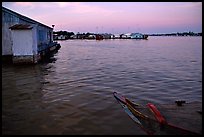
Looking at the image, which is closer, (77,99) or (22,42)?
(77,99)

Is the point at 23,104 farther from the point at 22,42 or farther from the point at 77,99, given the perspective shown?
the point at 22,42

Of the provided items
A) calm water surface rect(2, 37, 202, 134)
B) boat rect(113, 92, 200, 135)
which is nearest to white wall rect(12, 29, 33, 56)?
calm water surface rect(2, 37, 202, 134)

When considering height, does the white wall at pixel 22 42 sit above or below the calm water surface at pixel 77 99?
above

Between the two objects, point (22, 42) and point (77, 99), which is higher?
point (22, 42)

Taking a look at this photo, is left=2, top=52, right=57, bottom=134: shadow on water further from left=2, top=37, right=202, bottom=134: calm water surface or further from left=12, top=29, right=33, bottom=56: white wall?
left=12, top=29, right=33, bottom=56: white wall

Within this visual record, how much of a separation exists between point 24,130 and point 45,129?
1.94 ft

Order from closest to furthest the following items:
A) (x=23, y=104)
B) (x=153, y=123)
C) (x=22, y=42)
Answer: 1. (x=153, y=123)
2. (x=23, y=104)
3. (x=22, y=42)

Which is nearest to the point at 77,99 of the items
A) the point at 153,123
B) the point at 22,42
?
the point at 153,123

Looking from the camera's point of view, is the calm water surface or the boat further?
the calm water surface

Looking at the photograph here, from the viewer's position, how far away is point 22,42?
800 inches

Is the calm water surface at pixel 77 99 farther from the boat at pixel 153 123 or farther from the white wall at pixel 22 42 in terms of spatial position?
the white wall at pixel 22 42

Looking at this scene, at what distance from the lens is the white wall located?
2016 centimetres

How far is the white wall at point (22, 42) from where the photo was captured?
794 inches

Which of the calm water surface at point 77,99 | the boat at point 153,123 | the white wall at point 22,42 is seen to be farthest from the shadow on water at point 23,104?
the white wall at point 22,42
